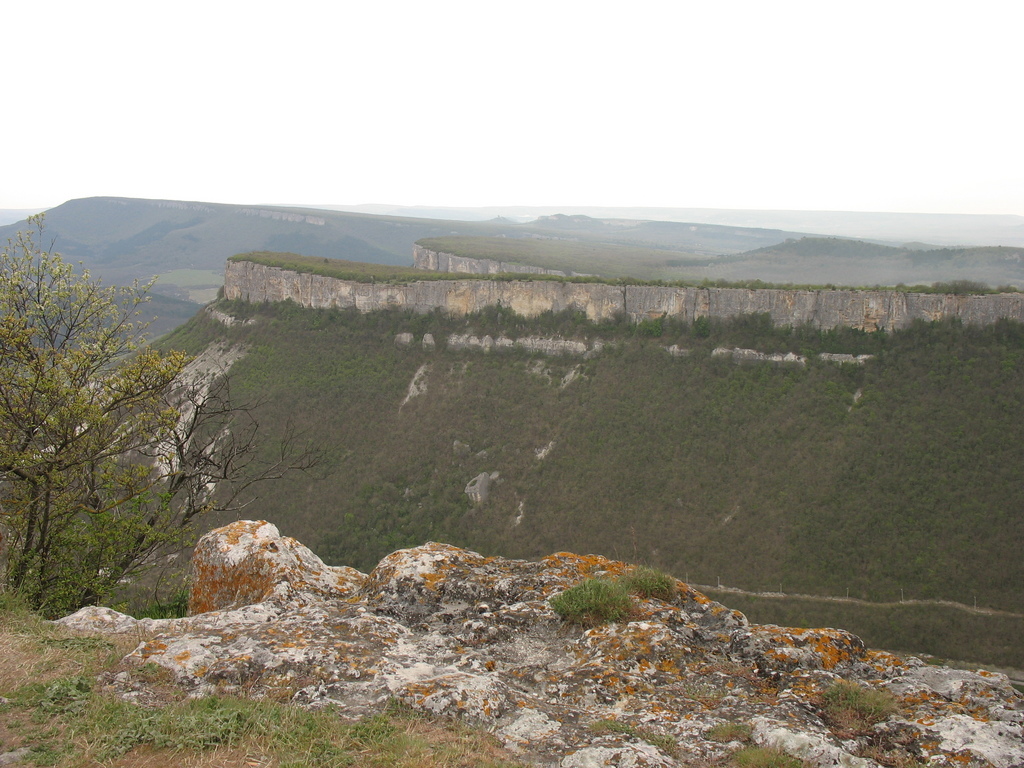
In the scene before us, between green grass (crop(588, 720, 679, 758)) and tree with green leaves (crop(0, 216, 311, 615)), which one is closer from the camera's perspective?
green grass (crop(588, 720, 679, 758))

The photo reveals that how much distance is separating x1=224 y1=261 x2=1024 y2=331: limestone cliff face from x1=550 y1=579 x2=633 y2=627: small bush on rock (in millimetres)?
35902

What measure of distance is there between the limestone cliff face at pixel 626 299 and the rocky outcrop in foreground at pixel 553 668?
35.4 meters

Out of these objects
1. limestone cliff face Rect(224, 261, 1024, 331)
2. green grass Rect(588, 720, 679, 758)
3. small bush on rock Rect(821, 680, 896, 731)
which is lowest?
green grass Rect(588, 720, 679, 758)

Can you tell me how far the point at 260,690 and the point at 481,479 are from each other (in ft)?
97.9

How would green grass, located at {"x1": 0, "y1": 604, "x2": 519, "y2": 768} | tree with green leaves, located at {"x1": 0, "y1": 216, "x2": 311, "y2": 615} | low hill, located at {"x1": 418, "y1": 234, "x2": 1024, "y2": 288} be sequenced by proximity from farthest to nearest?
low hill, located at {"x1": 418, "y1": 234, "x2": 1024, "y2": 288} → tree with green leaves, located at {"x1": 0, "y1": 216, "x2": 311, "y2": 615} → green grass, located at {"x1": 0, "y1": 604, "x2": 519, "y2": 768}

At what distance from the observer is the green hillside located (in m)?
26.4

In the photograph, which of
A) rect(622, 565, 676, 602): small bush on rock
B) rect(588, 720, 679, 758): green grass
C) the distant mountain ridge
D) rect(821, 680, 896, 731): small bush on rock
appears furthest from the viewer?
the distant mountain ridge

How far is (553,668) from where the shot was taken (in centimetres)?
546

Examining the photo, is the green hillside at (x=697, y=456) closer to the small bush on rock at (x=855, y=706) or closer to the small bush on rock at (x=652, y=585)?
the small bush on rock at (x=652, y=585)

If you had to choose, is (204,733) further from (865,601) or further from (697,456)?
(697,456)

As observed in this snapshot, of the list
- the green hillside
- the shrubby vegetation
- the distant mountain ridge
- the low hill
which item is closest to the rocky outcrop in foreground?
the green hillside

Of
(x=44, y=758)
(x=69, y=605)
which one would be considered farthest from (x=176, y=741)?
(x=69, y=605)

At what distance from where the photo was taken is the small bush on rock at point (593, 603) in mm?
6004

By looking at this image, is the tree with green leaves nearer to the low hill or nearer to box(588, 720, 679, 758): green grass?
box(588, 720, 679, 758): green grass
